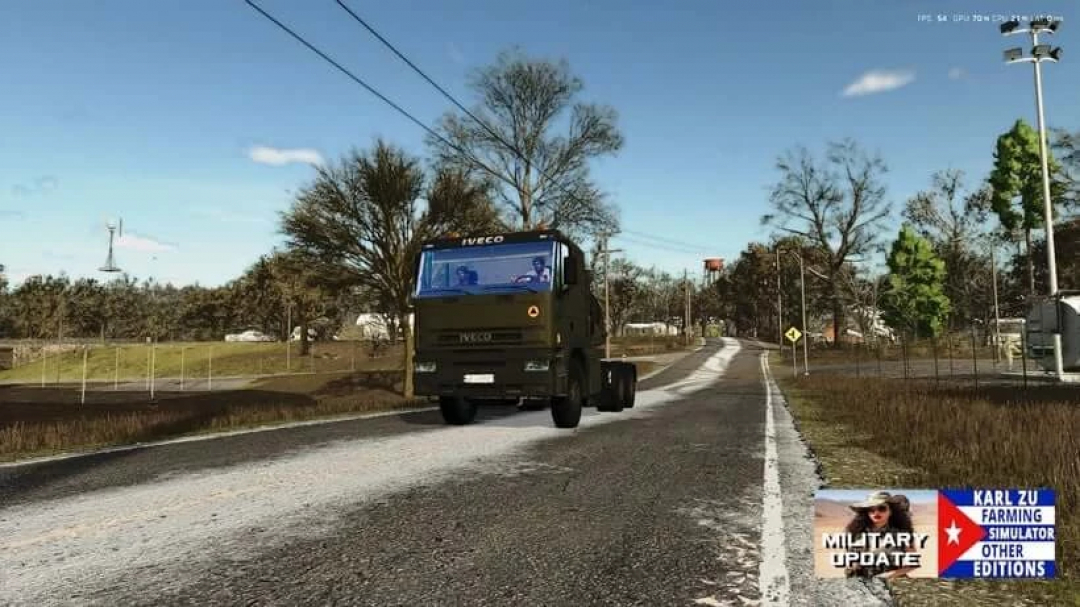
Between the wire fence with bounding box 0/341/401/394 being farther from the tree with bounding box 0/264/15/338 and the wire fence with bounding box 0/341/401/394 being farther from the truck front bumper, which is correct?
the truck front bumper

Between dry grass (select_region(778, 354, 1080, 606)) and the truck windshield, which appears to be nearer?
dry grass (select_region(778, 354, 1080, 606))

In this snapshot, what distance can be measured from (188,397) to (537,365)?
3152 centimetres

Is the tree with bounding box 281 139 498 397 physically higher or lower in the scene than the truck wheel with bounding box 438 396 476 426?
higher

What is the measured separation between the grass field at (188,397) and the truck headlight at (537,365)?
5.97 metres

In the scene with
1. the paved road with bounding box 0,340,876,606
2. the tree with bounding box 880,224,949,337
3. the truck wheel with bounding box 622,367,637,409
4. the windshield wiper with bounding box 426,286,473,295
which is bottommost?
the paved road with bounding box 0,340,876,606

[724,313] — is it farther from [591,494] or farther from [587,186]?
[591,494]

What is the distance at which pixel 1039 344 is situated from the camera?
25297 millimetres

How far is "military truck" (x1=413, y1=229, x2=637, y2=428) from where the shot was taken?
9.67 meters

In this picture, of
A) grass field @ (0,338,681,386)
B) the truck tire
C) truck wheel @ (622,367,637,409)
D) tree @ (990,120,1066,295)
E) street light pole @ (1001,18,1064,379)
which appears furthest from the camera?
grass field @ (0,338,681,386)

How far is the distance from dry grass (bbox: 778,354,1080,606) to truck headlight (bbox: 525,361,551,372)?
3925 mm

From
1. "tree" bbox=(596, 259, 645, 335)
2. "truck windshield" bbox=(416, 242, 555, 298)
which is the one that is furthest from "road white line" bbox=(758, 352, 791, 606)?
"tree" bbox=(596, 259, 645, 335)

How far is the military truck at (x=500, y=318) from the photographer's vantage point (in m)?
9.67

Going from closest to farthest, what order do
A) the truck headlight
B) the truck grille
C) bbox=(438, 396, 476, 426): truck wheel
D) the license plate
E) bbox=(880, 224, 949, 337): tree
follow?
the truck headlight, the truck grille, the license plate, bbox=(438, 396, 476, 426): truck wheel, bbox=(880, 224, 949, 337): tree

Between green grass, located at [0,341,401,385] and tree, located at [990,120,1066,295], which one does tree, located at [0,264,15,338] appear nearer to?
green grass, located at [0,341,401,385]
